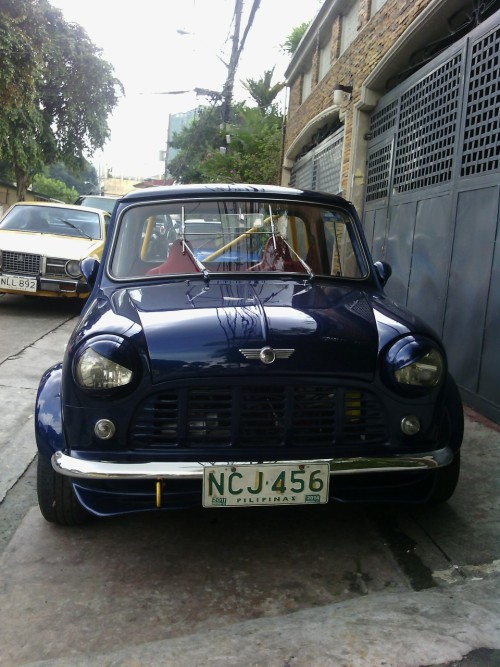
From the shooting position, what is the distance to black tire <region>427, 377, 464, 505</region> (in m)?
2.86

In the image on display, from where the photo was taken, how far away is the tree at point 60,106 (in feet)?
60.0

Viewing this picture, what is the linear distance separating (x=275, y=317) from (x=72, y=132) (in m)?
21.5

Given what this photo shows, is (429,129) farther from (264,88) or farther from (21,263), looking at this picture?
(264,88)

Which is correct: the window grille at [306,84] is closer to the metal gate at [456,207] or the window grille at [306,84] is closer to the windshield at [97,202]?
the windshield at [97,202]

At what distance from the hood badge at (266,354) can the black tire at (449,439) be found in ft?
2.81

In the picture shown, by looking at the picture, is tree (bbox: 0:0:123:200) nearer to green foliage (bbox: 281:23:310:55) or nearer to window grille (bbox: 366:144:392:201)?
green foliage (bbox: 281:23:310:55)

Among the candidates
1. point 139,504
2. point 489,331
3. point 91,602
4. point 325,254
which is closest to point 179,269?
point 325,254

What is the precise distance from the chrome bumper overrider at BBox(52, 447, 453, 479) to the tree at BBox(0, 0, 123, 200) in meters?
14.3

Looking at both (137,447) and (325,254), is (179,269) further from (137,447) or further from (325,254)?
(137,447)

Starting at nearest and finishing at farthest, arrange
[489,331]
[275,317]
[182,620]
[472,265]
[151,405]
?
[182,620], [151,405], [275,317], [489,331], [472,265]

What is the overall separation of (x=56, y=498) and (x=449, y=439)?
182 cm

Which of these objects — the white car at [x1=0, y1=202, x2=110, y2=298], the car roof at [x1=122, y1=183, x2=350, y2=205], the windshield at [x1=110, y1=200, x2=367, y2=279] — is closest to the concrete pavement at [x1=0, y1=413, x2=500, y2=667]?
the windshield at [x1=110, y1=200, x2=367, y2=279]

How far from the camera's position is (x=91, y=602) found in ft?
7.97

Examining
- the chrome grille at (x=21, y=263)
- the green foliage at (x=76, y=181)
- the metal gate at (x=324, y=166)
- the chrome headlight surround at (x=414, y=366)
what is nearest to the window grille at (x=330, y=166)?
the metal gate at (x=324, y=166)
